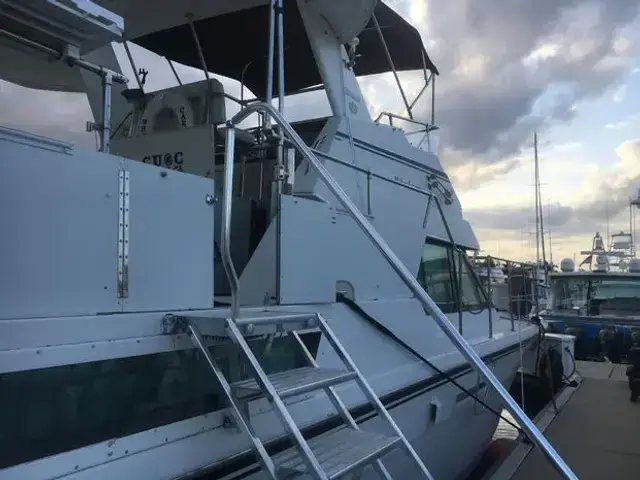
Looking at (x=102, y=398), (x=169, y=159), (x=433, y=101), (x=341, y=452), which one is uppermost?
(x=433, y=101)

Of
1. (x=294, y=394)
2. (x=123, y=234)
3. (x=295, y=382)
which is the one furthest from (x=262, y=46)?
(x=294, y=394)

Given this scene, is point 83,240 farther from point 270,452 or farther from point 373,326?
point 373,326

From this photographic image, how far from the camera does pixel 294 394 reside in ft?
7.43

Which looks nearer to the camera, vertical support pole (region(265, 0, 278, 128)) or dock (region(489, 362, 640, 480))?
vertical support pole (region(265, 0, 278, 128))

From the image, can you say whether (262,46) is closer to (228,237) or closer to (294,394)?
(228,237)

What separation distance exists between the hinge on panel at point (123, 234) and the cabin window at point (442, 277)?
3.16 meters

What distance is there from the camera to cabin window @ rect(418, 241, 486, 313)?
516cm

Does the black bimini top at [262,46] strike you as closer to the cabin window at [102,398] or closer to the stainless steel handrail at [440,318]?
the stainless steel handrail at [440,318]

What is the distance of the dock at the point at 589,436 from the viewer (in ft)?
16.7

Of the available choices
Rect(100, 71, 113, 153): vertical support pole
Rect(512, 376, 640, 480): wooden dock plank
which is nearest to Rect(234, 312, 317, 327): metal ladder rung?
Rect(100, 71, 113, 153): vertical support pole

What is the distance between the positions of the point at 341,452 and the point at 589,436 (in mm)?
4878

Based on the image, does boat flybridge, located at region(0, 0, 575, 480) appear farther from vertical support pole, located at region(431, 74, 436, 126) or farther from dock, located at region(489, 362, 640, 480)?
vertical support pole, located at region(431, 74, 436, 126)

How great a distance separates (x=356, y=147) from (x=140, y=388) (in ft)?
9.26

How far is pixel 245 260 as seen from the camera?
408 cm
